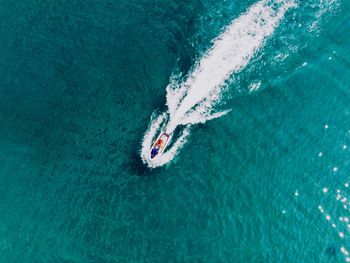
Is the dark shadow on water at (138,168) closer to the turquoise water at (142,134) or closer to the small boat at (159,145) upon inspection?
the turquoise water at (142,134)

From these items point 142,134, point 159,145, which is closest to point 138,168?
point 159,145

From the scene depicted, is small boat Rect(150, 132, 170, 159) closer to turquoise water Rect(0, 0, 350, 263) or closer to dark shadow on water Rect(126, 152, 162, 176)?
dark shadow on water Rect(126, 152, 162, 176)

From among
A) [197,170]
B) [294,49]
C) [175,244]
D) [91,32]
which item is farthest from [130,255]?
[294,49]

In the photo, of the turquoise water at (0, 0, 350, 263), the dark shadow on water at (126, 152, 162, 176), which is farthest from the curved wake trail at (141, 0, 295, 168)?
the turquoise water at (0, 0, 350, 263)

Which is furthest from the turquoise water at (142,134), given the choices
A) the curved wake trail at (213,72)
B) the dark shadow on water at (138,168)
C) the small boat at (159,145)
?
the small boat at (159,145)

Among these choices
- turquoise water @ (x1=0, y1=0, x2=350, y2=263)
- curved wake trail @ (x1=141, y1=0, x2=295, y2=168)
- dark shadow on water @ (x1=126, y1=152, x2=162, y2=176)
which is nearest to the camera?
→ turquoise water @ (x1=0, y1=0, x2=350, y2=263)

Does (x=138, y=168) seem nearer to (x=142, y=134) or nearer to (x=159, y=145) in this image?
(x=159, y=145)

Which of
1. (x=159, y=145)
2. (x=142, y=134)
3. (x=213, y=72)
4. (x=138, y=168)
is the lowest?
(x=138, y=168)
